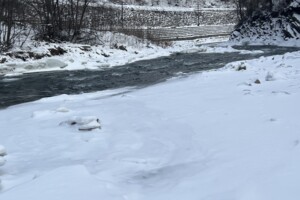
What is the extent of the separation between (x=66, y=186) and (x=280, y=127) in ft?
10.7

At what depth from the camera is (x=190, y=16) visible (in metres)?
56.0

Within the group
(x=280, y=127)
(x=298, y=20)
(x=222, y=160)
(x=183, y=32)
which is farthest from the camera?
(x=183, y=32)

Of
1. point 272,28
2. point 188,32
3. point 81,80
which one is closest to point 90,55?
point 81,80

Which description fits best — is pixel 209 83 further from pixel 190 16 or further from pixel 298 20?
pixel 190 16

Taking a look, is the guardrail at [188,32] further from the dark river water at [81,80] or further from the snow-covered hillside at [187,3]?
the dark river water at [81,80]

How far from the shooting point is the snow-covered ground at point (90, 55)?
1816 cm

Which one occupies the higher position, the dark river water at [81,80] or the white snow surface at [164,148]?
the white snow surface at [164,148]

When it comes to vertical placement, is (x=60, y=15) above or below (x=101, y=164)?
above

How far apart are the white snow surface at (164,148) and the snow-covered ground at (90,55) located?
9134mm

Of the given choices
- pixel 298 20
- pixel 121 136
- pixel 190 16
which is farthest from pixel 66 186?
pixel 190 16

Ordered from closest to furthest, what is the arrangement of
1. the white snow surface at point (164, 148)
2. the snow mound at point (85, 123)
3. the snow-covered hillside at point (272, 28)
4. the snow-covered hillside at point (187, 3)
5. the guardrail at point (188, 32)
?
1. the white snow surface at point (164, 148)
2. the snow mound at point (85, 123)
3. the snow-covered hillside at point (272, 28)
4. the guardrail at point (188, 32)
5. the snow-covered hillside at point (187, 3)

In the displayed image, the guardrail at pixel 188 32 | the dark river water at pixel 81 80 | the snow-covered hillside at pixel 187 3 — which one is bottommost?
the dark river water at pixel 81 80

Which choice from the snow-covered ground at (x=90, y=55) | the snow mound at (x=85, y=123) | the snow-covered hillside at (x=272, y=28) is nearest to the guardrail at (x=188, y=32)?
the snow-covered hillside at (x=272, y=28)

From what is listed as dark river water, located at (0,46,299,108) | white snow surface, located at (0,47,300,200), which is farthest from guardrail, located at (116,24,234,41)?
white snow surface, located at (0,47,300,200)
